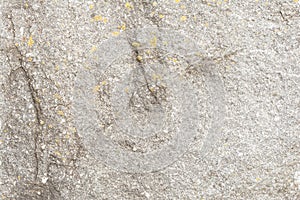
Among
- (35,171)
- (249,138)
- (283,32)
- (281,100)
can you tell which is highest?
(283,32)

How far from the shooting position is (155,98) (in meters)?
2.08

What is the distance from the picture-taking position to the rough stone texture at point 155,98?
2.07 meters

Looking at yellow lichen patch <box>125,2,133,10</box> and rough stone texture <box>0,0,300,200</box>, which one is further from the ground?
yellow lichen patch <box>125,2,133,10</box>

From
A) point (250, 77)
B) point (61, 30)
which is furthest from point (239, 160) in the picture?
point (61, 30)

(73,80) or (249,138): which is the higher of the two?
(73,80)

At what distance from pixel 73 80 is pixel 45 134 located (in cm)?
→ 34

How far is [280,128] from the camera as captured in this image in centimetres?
208

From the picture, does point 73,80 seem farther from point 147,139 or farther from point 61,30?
point 147,139

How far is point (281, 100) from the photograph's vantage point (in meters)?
2.08

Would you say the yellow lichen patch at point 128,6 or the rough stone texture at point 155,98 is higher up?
the yellow lichen patch at point 128,6

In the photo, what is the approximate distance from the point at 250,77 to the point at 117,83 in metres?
0.73

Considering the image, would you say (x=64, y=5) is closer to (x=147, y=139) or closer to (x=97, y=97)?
(x=97, y=97)

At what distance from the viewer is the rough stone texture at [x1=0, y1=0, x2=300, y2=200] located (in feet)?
6.79

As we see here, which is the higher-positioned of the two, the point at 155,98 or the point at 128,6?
the point at 128,6
